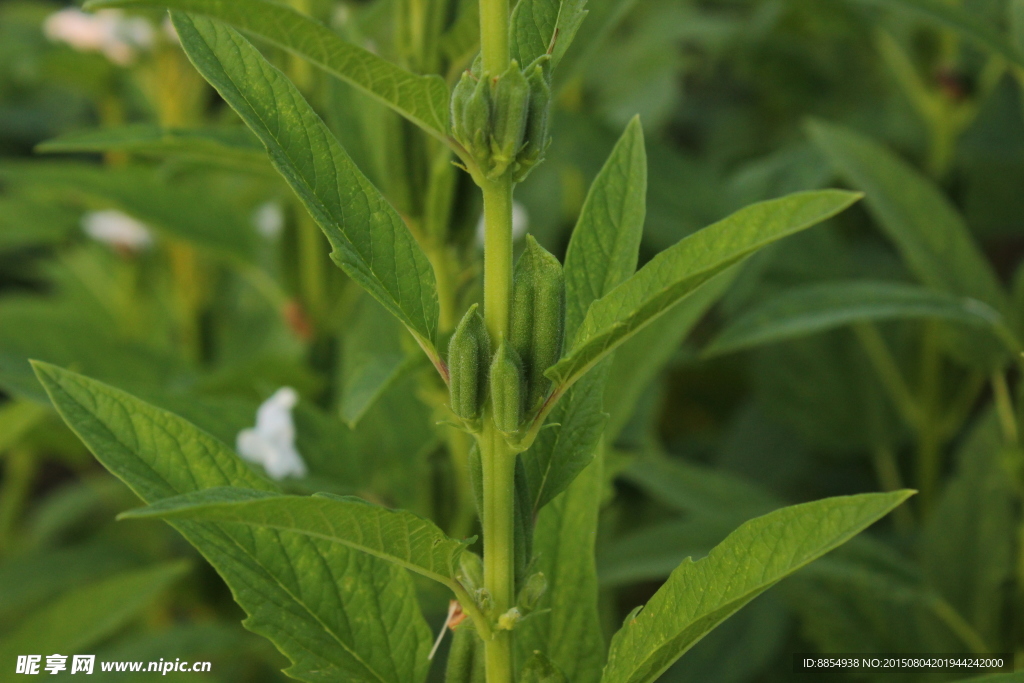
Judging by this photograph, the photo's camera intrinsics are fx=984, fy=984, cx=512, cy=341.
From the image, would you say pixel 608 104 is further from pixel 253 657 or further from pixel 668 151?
pixel 253 657

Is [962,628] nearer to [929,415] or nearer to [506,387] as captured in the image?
[929,415]

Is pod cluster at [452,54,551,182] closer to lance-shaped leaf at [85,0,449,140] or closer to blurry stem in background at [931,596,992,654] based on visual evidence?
lance-shaped leaf at [85,0,449,140]

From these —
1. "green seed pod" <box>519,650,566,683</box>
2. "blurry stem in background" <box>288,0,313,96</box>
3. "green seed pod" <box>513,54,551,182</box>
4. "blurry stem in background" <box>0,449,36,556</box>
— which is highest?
"blurry stem in background" <box>288,0,313,96</box>

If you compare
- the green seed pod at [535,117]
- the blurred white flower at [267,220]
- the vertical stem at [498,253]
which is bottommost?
the vertical stem at [498,253]

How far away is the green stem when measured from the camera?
47 cm

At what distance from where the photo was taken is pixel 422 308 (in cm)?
47

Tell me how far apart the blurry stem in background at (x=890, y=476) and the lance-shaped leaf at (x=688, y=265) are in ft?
3.14

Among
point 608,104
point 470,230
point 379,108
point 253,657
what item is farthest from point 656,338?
point 608,104

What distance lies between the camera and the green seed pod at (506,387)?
1.44 feet

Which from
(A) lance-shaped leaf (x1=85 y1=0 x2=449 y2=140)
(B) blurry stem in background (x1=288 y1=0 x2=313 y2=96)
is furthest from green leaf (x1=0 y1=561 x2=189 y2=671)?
(A) lance-shaped leaf (x1=85 y1=0 x2=449 y2=140)

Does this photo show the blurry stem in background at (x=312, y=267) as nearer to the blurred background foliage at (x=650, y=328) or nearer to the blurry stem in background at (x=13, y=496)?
the blurred background foliage at (x=650, y=328)

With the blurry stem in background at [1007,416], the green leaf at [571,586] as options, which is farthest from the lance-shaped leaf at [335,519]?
the blurry stem in background at [1007,416]

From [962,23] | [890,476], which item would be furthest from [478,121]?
[890,476]

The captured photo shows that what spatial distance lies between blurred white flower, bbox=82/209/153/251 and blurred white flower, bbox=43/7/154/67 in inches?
9.1
